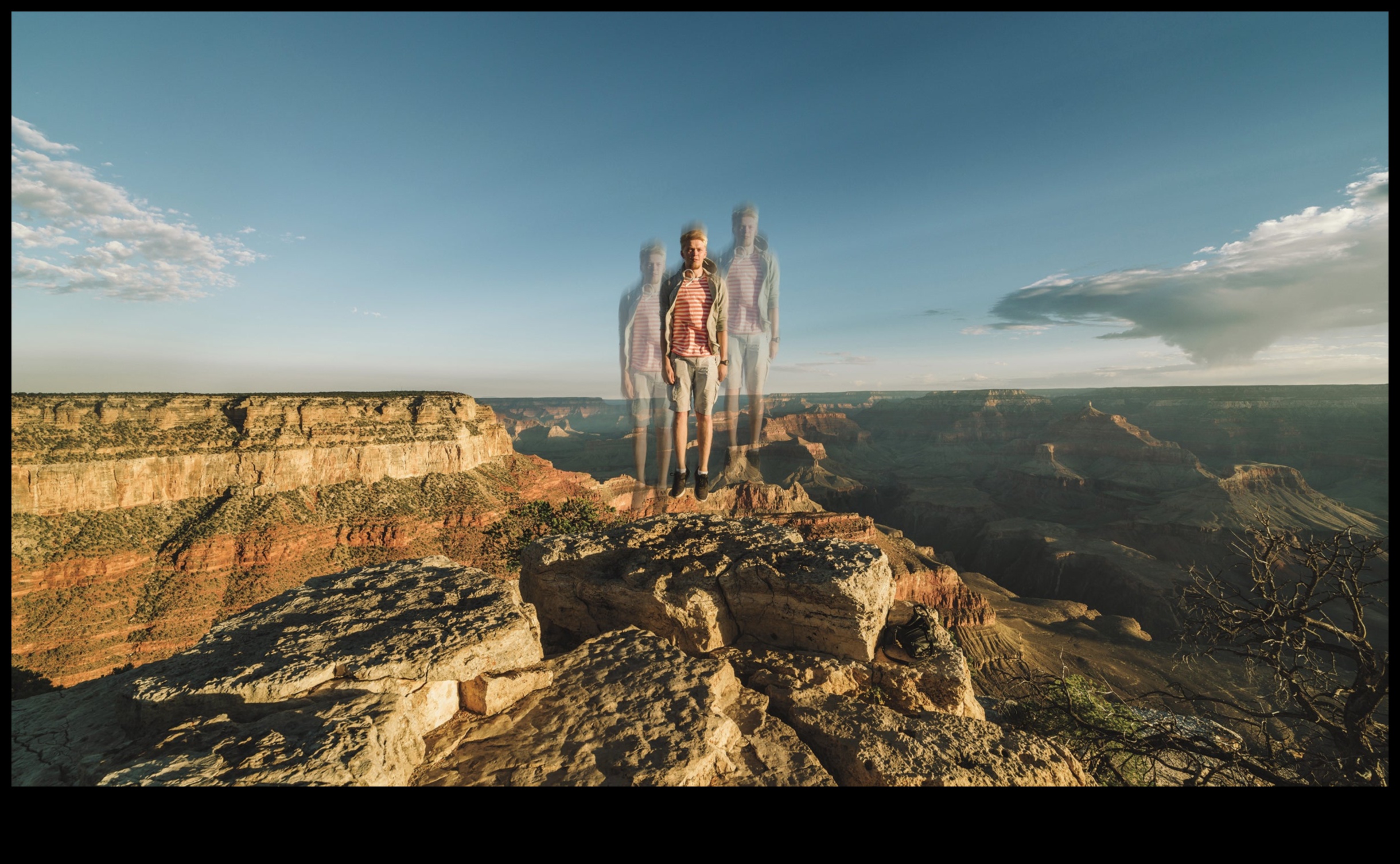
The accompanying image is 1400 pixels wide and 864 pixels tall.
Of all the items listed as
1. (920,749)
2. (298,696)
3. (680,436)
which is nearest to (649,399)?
(680,436)

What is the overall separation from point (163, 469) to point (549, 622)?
5578 centimetres

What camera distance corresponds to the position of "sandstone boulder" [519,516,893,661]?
6848mm

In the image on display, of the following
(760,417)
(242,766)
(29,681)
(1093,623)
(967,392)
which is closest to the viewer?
(242,766)

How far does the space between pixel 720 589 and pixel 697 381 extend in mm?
3611

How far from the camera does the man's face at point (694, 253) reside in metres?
5.14

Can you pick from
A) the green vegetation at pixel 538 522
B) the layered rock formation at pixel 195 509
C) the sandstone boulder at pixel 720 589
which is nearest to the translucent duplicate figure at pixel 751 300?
the sandstone boulder at pixel 720 589

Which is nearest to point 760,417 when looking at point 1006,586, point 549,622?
point 549,622

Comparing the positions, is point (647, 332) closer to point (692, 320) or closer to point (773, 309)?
point (692, 320)

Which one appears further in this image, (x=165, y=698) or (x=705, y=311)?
(x=705, y=311)

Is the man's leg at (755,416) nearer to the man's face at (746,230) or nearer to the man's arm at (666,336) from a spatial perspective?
the man's arm at (666,336)

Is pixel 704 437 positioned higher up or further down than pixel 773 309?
further down

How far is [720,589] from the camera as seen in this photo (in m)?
7.38
